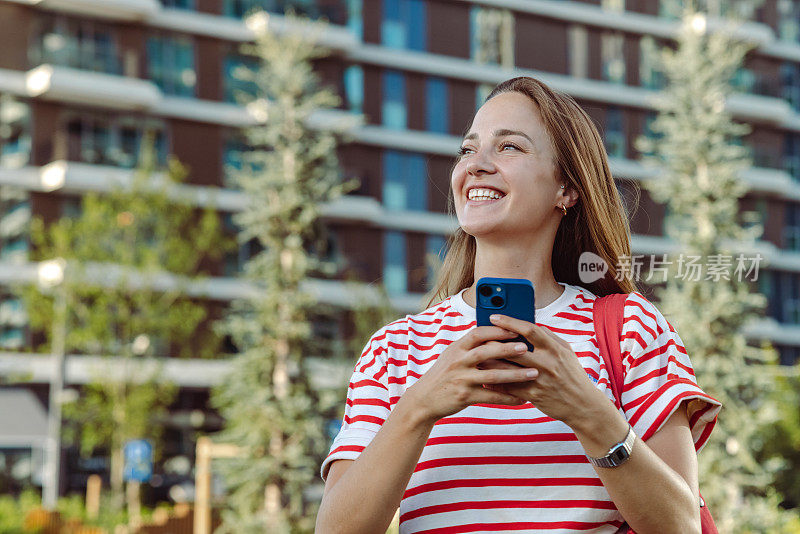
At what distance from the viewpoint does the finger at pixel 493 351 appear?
169 cm

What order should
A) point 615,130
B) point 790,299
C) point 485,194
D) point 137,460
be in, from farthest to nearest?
point 790,299 → point 615,130 → point 137,460 → point 485,194

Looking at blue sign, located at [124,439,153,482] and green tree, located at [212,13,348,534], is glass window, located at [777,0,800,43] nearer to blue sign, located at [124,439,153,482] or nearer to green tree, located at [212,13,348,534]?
green tree, located at [212,13,348,534]

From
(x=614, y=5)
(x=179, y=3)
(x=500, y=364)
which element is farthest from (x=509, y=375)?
(x=614, y=5)

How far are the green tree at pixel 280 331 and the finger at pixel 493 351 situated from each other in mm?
14475

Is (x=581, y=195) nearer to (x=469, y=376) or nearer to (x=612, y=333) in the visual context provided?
(x=612, y=333)

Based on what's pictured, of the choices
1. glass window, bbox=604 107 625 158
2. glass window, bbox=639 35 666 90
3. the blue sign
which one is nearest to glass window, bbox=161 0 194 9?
the blue sign

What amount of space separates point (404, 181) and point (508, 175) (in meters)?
28.2

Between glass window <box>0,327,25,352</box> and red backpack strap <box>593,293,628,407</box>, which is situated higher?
red backpack strap <box>593,293,628,407</box>

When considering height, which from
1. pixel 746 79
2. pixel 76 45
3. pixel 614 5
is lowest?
pixel 76 45

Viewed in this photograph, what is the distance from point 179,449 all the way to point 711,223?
16.2m

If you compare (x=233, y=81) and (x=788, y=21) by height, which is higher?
(x=788, y=21)

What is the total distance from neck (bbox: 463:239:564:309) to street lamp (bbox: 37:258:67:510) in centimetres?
1999

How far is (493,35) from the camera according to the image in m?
32.5

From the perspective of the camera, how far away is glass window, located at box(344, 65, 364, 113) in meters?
29.9
